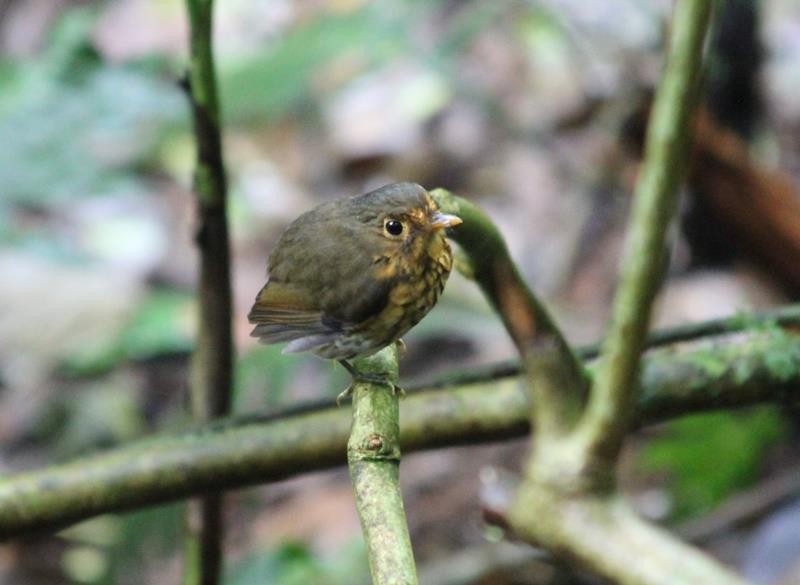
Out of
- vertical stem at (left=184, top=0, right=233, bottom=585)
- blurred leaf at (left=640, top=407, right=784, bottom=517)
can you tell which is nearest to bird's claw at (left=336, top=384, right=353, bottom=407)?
vertical stem at (left=184, top=0, right=233, bottom=585)

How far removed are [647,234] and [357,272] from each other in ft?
1.57

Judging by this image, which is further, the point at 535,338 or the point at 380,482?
the point at 535,338

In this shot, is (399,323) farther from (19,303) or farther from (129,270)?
(129,270)

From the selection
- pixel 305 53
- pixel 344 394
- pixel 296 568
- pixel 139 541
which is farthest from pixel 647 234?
pixel 305 53

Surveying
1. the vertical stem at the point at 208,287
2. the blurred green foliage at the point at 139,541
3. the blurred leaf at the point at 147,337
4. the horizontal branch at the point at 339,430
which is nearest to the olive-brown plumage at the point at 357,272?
the horizontal branch at the point at 339,430

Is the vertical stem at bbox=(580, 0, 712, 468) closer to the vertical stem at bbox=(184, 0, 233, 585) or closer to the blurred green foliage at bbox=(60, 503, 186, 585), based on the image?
the vertical stem at bbox=(184, 0, 233, 585)

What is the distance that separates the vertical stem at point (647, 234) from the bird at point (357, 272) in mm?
314

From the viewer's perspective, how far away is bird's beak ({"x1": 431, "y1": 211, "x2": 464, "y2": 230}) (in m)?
1.85

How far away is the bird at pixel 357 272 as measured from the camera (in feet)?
6.70

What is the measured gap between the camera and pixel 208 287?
2.63 m

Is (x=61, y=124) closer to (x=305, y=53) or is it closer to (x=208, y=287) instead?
(x=208, y=287)

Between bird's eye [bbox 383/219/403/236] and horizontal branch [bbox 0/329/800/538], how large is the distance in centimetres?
44

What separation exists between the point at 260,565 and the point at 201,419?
75cm

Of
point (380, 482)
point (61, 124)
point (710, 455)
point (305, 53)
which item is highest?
point (305, 53)
